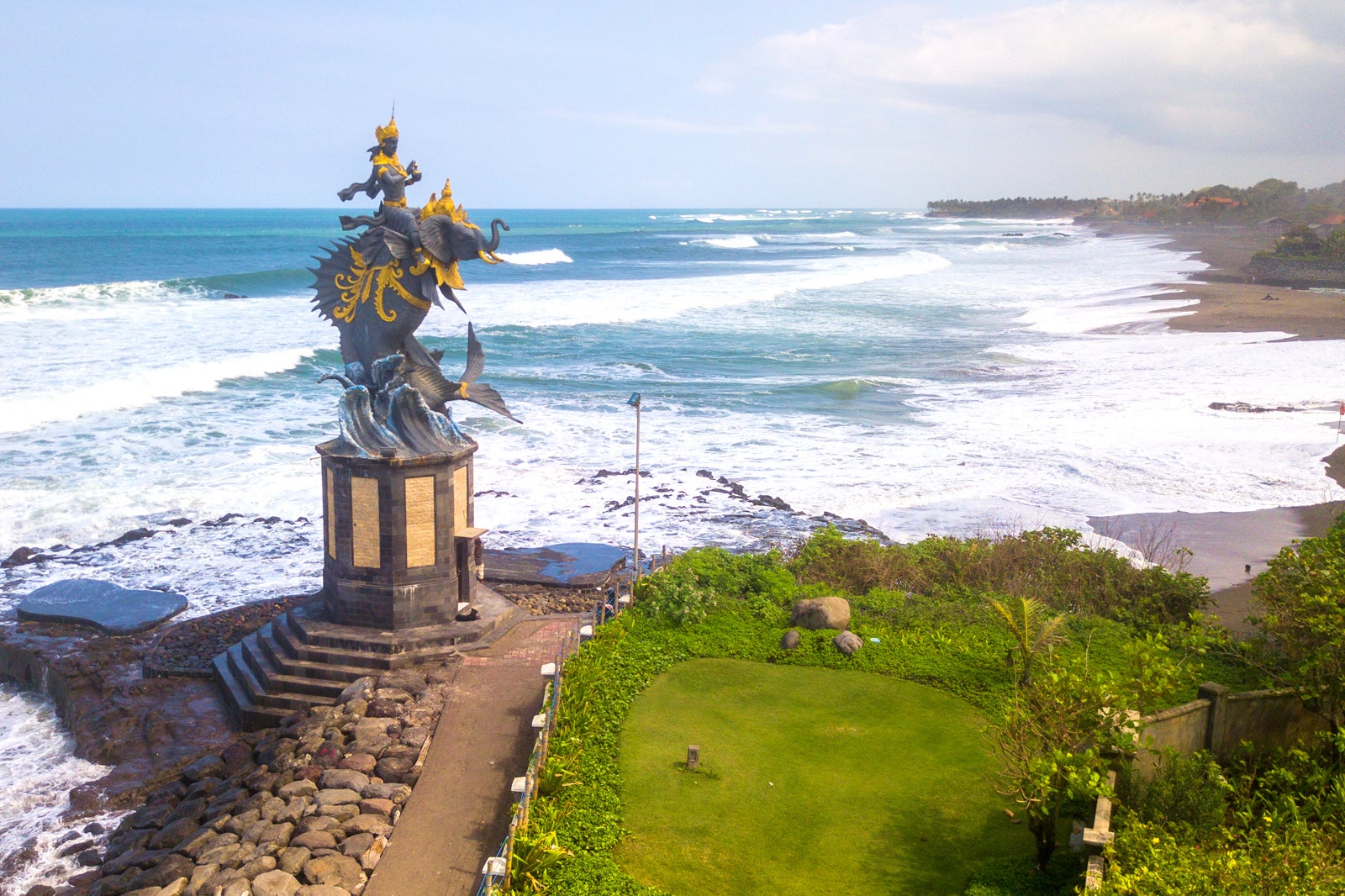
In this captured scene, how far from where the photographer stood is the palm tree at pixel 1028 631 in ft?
44.3

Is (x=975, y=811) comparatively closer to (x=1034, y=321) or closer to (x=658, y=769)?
(x=658, y=769)

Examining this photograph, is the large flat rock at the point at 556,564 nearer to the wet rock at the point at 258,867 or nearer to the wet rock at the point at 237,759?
the wet rock at the point at 237,759

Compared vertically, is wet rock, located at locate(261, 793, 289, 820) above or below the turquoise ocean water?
below

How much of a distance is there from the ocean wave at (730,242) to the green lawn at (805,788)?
106 m

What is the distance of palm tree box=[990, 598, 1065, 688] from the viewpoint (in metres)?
13.5

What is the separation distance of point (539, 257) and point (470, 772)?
88.6m

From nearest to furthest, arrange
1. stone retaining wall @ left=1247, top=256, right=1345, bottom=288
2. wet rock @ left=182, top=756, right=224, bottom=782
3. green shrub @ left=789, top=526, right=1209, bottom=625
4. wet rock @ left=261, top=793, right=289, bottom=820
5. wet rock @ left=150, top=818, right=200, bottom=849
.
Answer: wet rock @ left=261, top=793, right=289, bottom=820, wet rock @ left=150, top=818, right=200, bottom=849, wet rock @ left=182, top=756, right=224, bottom=782, green shrub @ left=789, top=526, right=1209, bottom=625, stone retaining wall @ left=1247, top=256, right=1345, bottom=288

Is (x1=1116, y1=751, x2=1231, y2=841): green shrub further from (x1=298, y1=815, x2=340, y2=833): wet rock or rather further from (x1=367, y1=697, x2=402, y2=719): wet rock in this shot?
(x1=367, y1=697, x2=402, y2=719): wet rock

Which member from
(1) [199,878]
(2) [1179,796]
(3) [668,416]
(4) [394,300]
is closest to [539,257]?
(3) [668,416]

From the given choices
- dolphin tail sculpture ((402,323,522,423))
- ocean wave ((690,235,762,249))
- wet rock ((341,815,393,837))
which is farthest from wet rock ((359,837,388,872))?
ocean wave ((690,235,762,249))

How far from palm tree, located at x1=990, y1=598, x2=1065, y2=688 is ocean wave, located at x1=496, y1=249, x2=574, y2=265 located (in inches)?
3167

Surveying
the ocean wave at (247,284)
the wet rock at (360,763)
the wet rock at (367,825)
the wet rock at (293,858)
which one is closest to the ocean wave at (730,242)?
the ocean wave at (247,284)

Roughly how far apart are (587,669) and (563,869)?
147 inches

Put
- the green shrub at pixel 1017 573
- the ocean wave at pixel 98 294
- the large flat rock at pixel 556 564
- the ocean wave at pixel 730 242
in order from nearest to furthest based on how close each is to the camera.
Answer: the green shrub at pixel 1017 573 → the large flat rock at pixel 556 564 → the ocean wave at pixel 98 294 → the ocean wave at pixel 730 242
